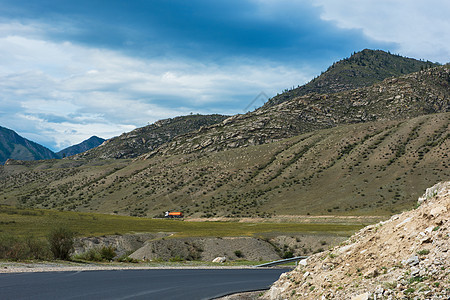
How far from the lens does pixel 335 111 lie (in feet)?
547

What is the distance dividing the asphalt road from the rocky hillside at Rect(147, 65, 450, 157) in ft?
443

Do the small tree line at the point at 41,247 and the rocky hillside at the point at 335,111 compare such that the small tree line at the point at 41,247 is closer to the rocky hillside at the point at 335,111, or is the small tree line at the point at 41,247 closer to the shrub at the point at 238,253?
the shrub at the point at 238,253

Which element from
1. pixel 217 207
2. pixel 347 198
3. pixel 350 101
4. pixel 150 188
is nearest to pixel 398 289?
pixel 347 198

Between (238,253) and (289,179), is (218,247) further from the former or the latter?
(289,179)

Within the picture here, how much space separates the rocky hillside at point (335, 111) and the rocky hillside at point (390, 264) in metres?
144

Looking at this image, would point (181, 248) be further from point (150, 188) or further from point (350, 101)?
point (350, 101)

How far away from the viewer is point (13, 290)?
15898mm

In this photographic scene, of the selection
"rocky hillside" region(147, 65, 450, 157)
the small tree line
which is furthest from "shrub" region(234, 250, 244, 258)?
"rocky hillside" region(147, 65, 450, 157)

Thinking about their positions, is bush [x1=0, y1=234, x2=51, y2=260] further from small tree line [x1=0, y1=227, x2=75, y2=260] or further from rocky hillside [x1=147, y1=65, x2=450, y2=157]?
rocky hillside [x1=147, y1=65, x2=450, y2=157]

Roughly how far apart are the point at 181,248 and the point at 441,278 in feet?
120

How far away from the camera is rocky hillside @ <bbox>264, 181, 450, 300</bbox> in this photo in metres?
9.43

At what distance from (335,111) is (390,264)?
535 ft

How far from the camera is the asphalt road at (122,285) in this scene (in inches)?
619

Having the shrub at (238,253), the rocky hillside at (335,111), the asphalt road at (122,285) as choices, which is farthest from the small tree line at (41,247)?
the rocky hillside at (335,111)
